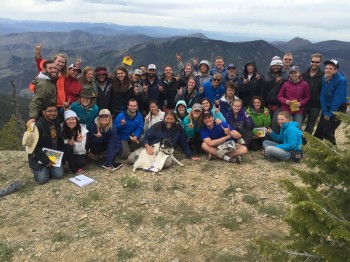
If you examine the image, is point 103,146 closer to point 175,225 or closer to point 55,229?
point 55,229

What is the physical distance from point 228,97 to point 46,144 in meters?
6.36

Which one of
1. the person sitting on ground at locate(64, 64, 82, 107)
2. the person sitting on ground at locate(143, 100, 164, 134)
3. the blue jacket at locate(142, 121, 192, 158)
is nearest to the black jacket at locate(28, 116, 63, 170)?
the person sitting on ground at locate(64, 64, 82, 107)

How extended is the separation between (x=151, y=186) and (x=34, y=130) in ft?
12.3

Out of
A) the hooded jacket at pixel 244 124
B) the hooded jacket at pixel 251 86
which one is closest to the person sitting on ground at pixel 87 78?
the hooded jacket at pixel 244 124

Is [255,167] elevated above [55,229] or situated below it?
above

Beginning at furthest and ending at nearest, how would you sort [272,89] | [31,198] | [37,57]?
[272,89] → [37,57] → [31,198]

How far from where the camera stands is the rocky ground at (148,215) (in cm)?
655

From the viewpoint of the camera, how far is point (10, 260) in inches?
251

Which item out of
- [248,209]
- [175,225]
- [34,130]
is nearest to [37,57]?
[34,130]

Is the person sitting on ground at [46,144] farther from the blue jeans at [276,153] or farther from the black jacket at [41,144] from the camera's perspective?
the blue jeans at [276,153]

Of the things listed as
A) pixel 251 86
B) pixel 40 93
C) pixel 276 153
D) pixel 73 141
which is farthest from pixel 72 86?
pixel 276 153

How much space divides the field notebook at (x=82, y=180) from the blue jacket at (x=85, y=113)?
180 cm

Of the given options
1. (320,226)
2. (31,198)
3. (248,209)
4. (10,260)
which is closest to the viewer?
(320,226)

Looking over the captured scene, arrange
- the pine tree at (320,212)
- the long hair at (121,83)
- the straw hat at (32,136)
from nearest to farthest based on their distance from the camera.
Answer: the pine tree at (320,212) < the straw hat at (32,136) < the long hair at (121,83)
